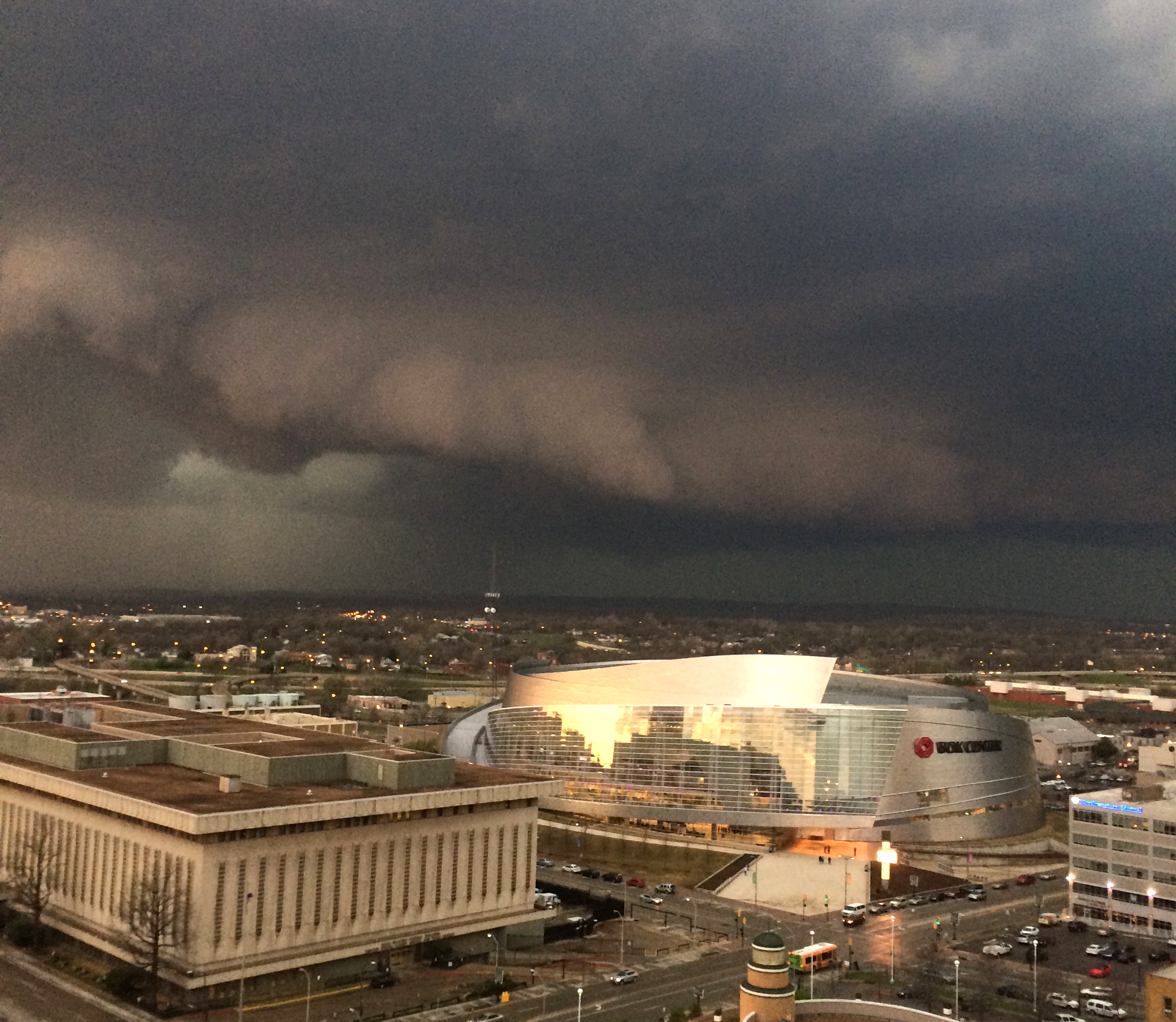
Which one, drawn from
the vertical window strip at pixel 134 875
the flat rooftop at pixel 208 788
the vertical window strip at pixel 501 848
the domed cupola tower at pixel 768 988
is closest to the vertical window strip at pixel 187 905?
the flat rooftop at pixel 208 788

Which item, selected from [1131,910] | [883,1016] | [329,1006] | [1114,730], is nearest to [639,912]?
[329,1006]

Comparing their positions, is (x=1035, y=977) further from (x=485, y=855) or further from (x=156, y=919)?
(x=156, y=919)

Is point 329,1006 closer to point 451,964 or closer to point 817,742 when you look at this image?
point 451,964

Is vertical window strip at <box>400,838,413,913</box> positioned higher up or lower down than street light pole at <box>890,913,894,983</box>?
higher up

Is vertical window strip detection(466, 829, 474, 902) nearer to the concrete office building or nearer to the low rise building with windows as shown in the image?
the concrete office building

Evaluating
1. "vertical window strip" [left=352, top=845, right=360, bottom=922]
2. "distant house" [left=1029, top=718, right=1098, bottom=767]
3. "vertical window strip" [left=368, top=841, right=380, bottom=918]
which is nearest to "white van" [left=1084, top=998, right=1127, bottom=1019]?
"vertical window strip" [left=368, top=841, right=380, bottom=918]

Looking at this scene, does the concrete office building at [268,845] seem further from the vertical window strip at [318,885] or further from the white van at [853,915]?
the white van at [853,915]

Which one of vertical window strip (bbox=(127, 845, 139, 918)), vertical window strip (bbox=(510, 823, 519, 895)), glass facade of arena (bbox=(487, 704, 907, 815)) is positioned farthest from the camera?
glass facade of arena (bbox=(487, 704, 907, 815))
